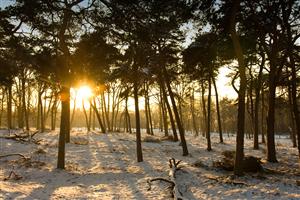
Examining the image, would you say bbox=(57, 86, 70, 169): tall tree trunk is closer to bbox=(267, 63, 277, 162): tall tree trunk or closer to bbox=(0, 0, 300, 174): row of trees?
bbox=(0, 0, 300, 174): row of trees

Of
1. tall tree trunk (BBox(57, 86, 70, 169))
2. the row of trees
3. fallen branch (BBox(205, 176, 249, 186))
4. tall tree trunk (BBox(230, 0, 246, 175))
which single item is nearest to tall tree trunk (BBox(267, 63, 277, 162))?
the row of trees

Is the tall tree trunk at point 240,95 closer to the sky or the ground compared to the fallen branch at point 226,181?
closer to the sky

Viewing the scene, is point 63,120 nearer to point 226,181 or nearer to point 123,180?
point 123,180

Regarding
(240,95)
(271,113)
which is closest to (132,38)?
(240,95)

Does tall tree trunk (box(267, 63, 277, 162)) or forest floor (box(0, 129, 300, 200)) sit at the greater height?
tall tree trunk (box(267, 63, 277, 162))

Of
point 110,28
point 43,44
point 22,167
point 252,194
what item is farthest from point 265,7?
point 22,167

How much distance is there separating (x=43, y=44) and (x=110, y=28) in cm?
392

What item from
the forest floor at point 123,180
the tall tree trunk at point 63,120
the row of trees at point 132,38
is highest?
the row of trees at point 132,38

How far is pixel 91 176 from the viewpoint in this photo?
1408 cm

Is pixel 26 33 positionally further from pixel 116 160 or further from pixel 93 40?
pixel 116 160

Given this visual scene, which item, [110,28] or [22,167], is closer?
[110,28]

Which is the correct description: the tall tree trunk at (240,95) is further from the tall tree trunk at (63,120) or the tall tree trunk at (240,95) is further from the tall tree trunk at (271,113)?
the tall tree trunk at (63,120)

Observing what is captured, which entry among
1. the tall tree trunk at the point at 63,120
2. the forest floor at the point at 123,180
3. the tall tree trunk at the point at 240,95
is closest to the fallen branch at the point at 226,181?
the forest floor at the point at 123,180

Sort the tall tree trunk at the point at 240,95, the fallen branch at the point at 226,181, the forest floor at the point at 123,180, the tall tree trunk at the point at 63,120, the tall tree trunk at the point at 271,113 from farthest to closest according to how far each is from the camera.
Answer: the tall tree trunk at the point at 271,113 → the tall tree trunk at the point at 63,120 → the tall tree trunk at the point at 240,95 → the fallen branch at the point at 226,181 → the forest floor at the point at 123,180
